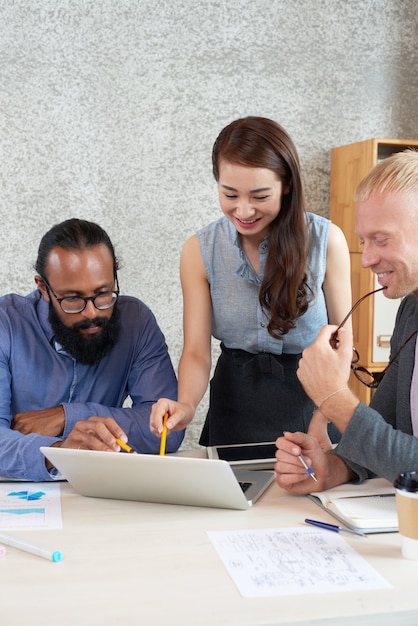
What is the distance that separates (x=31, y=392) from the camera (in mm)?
2119

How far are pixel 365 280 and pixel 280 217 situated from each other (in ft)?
6.23

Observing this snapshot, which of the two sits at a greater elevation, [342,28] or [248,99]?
[342,28]

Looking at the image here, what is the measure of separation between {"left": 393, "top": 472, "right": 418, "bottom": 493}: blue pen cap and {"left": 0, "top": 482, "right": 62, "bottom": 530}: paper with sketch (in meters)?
0.64

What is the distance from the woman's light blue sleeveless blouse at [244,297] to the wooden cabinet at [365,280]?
5.57 feet

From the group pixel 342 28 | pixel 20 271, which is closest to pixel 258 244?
pixel 20 271

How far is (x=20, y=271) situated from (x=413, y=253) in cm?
263

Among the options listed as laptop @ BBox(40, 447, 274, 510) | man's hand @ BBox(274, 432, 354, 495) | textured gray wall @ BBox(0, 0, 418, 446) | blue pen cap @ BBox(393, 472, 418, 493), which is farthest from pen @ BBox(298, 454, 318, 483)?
textured gray wall @ BBox(0, 0, 418, 446)

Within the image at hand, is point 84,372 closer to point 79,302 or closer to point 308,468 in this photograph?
point 79,302

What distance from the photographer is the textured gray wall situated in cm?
379

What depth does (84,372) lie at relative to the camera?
2158 mm

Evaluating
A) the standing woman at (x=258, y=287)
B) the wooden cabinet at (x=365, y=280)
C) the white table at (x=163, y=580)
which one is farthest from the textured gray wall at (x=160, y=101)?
the white table at (x=163, y=580)

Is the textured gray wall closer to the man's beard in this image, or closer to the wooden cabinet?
the wooden cabinet

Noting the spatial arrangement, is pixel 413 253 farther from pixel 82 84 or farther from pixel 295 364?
pixel 82 84

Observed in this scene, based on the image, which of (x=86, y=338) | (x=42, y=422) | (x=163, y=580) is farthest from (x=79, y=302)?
(x=163, y=580)
